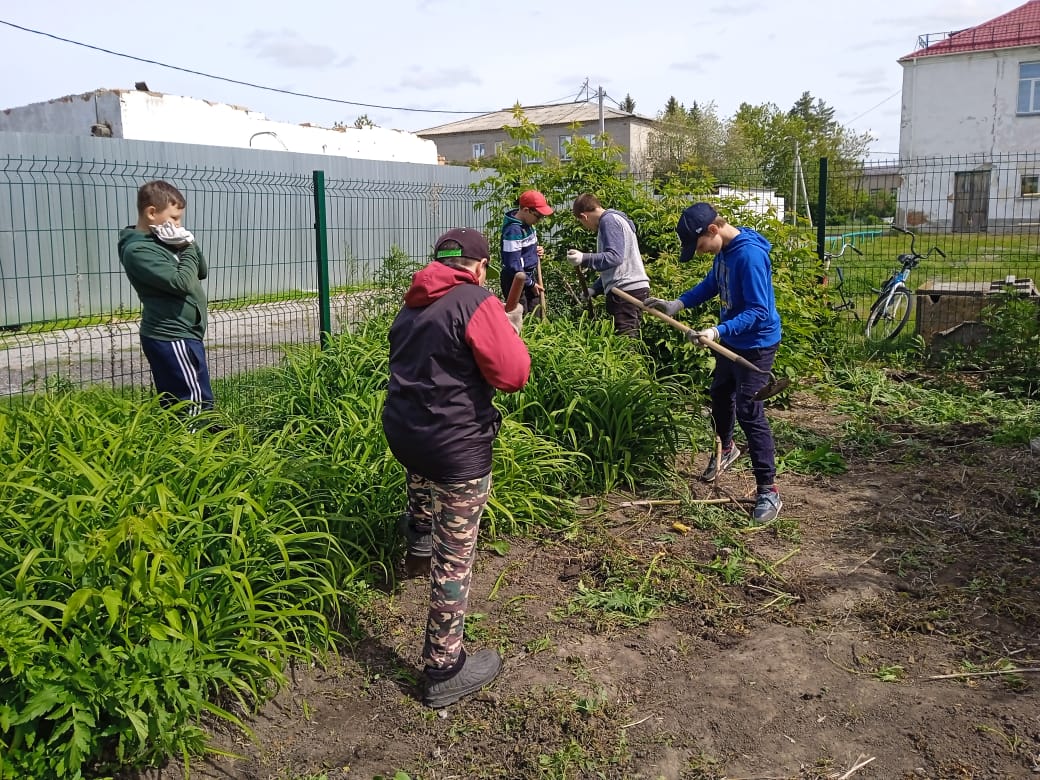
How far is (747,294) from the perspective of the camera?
4504 millimetres

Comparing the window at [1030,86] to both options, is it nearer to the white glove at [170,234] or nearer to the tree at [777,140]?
the tree at [777,140]

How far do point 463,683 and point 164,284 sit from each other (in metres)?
2.60

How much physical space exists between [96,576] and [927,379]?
6927 mm


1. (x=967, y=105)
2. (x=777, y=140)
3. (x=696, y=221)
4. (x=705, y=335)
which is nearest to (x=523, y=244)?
(x=696, y=221)

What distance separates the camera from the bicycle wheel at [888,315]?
9383 millimetres

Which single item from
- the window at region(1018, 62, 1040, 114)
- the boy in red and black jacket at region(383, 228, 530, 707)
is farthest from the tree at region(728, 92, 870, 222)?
the boy in red and black jacket at region(383, 228, 530, 707)

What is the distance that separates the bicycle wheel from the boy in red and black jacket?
7398 millimetres

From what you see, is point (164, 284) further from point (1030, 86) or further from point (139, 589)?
point (1030, 86)

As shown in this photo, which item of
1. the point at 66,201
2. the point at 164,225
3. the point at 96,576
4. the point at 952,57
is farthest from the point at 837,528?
the point at 952,57

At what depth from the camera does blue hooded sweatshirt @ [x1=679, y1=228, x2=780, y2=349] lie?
14.7 ft

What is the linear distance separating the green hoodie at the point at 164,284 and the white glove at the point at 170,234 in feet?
0.12

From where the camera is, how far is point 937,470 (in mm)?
5332

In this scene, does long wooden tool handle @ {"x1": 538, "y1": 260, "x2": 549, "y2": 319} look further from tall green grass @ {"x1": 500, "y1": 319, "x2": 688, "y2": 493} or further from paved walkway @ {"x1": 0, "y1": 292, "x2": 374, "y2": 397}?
paved walkway @ {"x1": 0, "y1": 292, "x2": 374, "y2": 397}

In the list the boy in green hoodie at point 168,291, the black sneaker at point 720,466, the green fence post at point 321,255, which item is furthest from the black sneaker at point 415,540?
the green fence post at point 321,255
